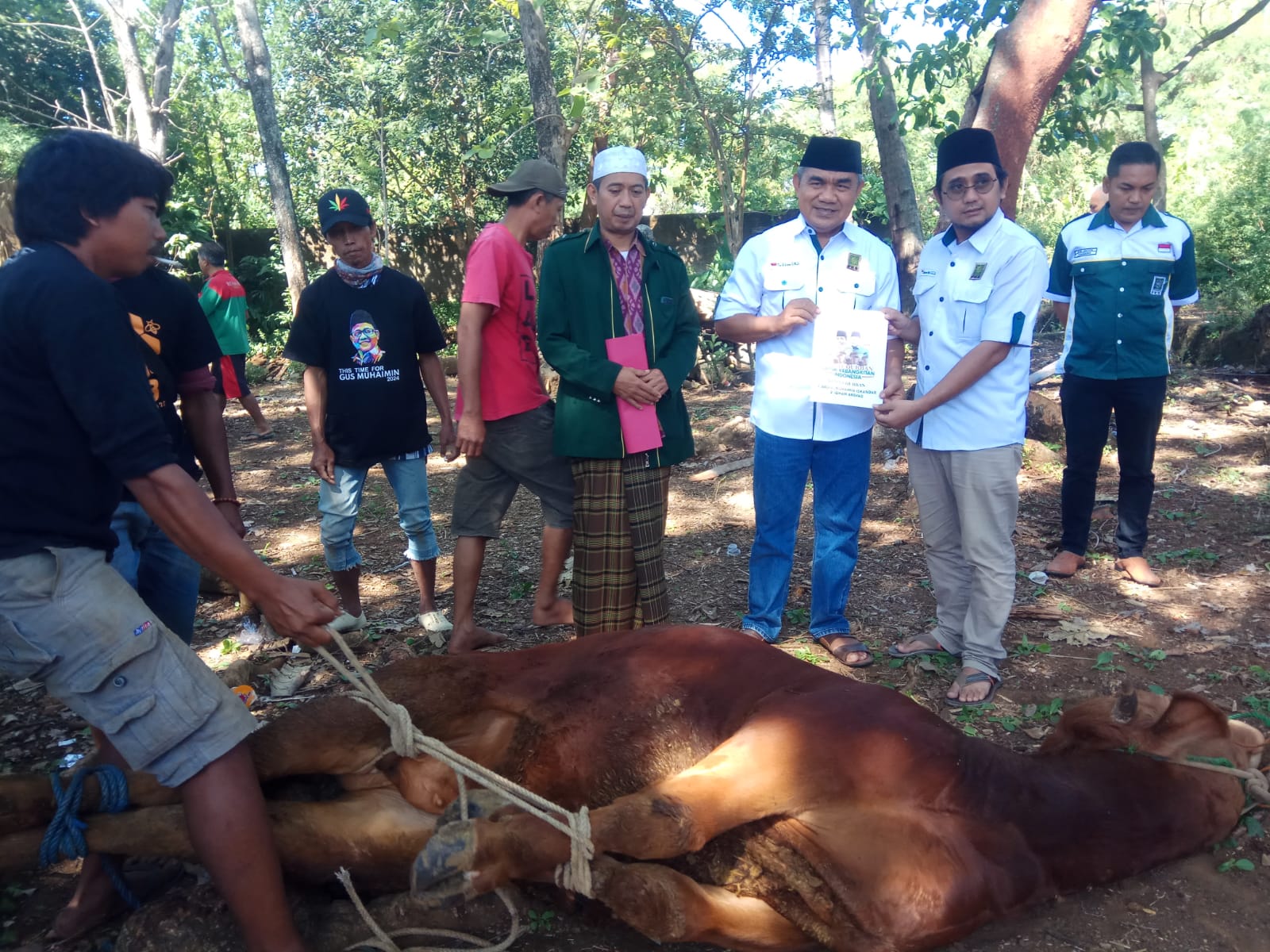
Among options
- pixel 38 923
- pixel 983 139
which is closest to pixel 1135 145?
pixel 983 139

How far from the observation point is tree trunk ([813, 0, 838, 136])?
38.1 ft

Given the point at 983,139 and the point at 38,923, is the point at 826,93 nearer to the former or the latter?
the point at 983,139

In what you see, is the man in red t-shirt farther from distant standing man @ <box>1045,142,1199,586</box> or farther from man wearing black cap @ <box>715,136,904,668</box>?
distant standing man @ <box>1045,142,1199,586</box>

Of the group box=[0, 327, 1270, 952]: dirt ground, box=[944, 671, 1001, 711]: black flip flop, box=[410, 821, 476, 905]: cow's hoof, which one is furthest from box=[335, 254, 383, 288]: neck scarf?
box=[944, 671, 1001, 711]: black flip flop

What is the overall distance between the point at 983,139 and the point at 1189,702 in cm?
216

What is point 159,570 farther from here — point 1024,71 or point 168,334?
point 1024,71

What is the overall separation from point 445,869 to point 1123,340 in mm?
4318

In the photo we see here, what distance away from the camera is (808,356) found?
3.82m

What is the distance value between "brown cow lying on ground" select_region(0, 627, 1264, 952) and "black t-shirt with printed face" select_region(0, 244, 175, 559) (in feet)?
2.60

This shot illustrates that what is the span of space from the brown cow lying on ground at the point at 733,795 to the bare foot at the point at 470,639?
129 cm

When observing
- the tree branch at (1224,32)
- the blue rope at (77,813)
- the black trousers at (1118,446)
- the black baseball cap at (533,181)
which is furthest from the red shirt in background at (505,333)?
the tree branch at (1224,32)

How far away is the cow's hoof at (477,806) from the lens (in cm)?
228

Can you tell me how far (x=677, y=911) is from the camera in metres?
2.03

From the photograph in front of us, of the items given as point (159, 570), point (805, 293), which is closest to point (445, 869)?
point (159, 570)
